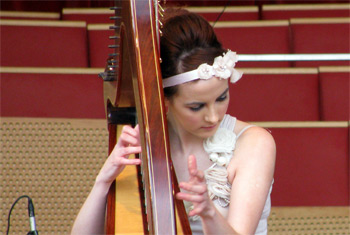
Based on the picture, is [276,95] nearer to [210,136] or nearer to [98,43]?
[98,43]

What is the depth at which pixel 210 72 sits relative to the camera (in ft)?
2.68

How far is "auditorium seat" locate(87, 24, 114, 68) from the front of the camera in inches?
69.2

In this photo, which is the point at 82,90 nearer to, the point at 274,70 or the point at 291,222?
the point at 274,70

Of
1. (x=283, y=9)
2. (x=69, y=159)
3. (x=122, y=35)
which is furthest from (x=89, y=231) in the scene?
(x=283, y=9)

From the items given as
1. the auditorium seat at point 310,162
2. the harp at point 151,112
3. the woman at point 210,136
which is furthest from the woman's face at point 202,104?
the auditorium seat at point 310,162

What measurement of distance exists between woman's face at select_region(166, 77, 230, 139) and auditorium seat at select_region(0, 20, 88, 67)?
3.03 feet

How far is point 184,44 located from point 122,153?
0.20 meters

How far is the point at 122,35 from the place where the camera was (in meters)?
0.65

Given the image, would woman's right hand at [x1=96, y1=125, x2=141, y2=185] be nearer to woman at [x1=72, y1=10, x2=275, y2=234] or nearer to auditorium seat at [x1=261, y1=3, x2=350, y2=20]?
woman at [x1=72, y1=10, x2=275, y2=234]

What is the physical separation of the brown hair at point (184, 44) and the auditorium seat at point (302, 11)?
119cm

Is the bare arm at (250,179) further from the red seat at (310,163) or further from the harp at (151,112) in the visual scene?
the red seat at (310,163)

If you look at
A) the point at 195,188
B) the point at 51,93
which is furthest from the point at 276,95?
the point at 195,188

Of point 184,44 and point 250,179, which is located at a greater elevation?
point 184,44

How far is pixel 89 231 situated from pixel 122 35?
33 cm
